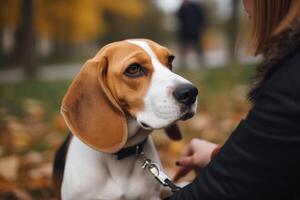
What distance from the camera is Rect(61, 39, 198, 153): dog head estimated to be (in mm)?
2248

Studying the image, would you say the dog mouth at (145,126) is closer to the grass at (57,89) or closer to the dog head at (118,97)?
the dog head at (118,97)

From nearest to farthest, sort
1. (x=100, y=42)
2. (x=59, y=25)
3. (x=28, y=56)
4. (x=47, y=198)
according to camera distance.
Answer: (x=47, y=198) → (x=28, y=56) → (x=59, y=25) → (x=100, y=42)

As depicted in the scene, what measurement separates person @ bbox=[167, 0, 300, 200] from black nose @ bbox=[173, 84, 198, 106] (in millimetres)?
390

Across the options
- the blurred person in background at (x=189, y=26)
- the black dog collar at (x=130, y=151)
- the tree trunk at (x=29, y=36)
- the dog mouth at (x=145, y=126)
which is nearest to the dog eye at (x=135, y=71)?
the dog mouth at (x=145, y=126)

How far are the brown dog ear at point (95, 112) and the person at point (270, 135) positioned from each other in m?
0.56

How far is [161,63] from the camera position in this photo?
2.44m

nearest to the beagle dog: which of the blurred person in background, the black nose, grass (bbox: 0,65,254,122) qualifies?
the black nose

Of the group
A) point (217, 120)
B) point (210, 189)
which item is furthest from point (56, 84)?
point (210, 189)

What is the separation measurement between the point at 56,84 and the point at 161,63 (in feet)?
22.0

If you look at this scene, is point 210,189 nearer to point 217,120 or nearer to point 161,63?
point 161,63

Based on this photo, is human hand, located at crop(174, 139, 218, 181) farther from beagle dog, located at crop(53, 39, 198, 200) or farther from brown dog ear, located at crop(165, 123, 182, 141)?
beagle dog, located at crop(53, 39, 198, 200)

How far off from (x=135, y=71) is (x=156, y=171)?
1.63 feet

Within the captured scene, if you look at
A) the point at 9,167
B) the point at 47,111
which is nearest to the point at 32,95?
the point at 47,111

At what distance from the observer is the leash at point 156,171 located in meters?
2.29
